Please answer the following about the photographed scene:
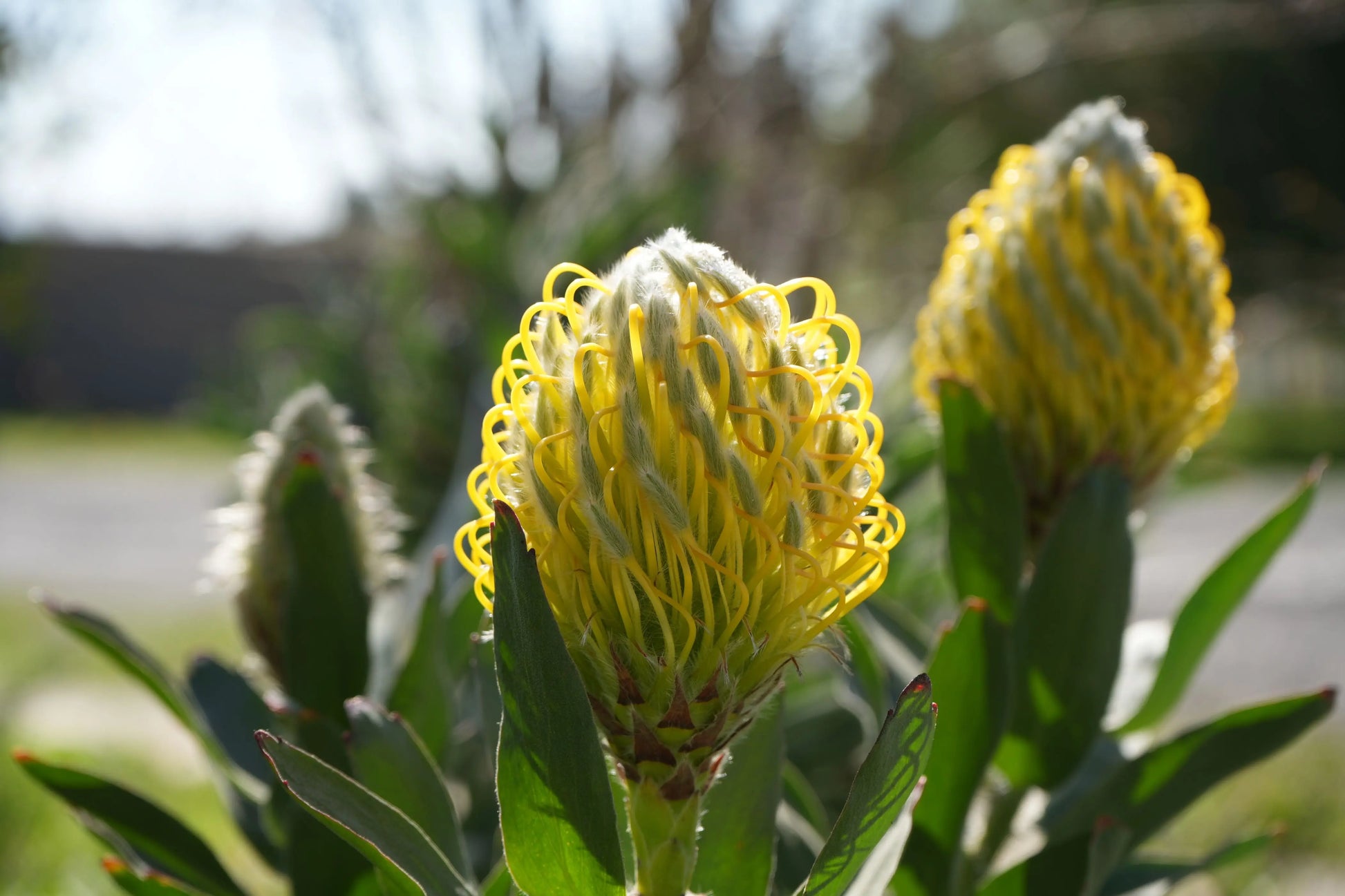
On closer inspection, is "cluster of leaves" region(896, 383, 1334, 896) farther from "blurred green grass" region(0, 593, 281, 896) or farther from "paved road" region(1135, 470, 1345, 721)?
"paved road" region(1135, 470, 1345, 721)

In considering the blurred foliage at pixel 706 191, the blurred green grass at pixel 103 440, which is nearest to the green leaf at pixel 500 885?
the blurred foliage at pixel 706 191

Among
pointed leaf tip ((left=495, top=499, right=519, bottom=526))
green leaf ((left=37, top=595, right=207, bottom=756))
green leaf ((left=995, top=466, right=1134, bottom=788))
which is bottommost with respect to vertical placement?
green leaf ((left=995, top=466, right=1134, bottom=788))

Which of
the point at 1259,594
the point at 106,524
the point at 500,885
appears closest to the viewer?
the point at 500,885

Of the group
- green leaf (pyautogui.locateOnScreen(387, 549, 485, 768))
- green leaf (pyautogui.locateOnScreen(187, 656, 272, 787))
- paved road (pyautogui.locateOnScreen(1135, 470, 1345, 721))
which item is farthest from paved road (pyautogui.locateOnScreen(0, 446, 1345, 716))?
green leaf (pyautogui.locateOnScreen(187, 656, 272, 787))

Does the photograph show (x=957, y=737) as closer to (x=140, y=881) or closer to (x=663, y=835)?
(x=663, y=835)

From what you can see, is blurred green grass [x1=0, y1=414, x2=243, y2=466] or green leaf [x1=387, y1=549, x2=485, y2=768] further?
blurred green grass [x1=0, y1=414, x2=243, y2=466]

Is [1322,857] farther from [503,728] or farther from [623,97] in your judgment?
[623,97]

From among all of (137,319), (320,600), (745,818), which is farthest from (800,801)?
(137,319)
